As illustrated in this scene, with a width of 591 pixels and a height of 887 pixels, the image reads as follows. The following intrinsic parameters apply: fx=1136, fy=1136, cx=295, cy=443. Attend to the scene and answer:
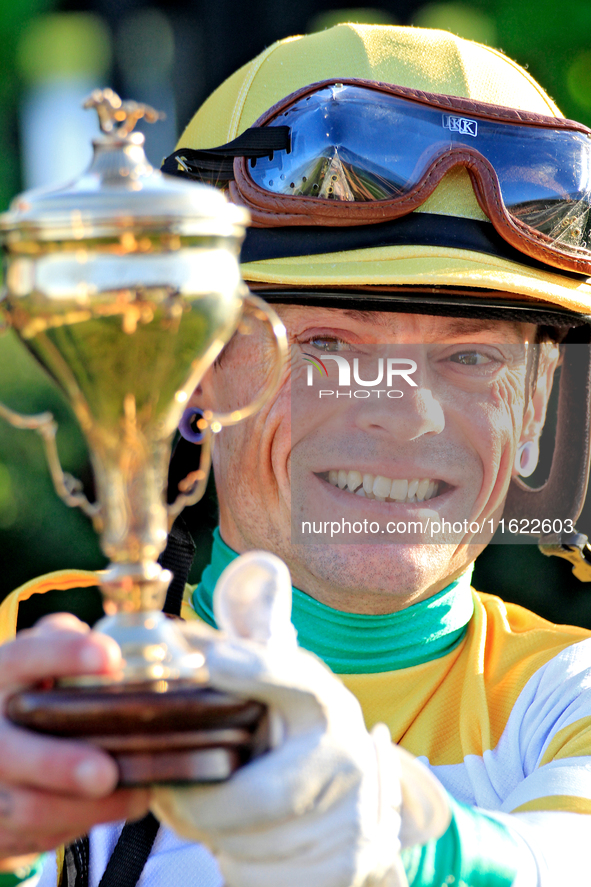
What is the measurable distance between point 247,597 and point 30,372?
10.5 ft

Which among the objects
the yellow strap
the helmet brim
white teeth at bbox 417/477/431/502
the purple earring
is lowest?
the yellow strap

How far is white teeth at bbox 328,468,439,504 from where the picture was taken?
6.38ft

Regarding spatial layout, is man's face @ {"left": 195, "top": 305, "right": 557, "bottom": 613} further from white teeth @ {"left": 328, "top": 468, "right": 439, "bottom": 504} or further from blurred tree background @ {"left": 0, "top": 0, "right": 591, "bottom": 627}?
blurred tree background @ {"left": 0, "top": 0, "right": 591, "bottom": 627}

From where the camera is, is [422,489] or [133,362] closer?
[133,362]

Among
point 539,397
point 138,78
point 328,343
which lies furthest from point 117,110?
point 138,78

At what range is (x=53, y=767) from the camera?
95cm

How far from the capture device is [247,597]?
3.56 feet

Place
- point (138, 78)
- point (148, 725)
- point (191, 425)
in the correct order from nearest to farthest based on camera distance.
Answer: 1. point (148, 725)
2. point (191, 425)
3. point (138, 78)

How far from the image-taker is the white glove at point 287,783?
987 millimetres

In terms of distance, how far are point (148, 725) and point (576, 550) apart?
1.45 meters

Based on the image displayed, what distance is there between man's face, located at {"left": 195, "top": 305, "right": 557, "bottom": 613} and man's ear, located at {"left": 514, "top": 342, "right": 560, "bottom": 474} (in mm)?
105

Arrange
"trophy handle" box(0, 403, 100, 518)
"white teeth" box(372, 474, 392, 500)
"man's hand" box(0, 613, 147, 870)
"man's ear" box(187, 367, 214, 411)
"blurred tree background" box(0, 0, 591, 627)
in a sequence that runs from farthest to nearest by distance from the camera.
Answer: "blurred tree background" box(0, 0, 591, 627), "man's ear" box(187, 367, 214, 411), "white teeth" box(372, 474, 392, 500), "trophy handle" box(0, 403, 100, 518), "man's hand" box(0, 613, 147, 870)

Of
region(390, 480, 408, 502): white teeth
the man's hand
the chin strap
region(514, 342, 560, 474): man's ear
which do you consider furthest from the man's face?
the man's hand

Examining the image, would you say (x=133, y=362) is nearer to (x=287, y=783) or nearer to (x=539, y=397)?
(x=287, y=783)
